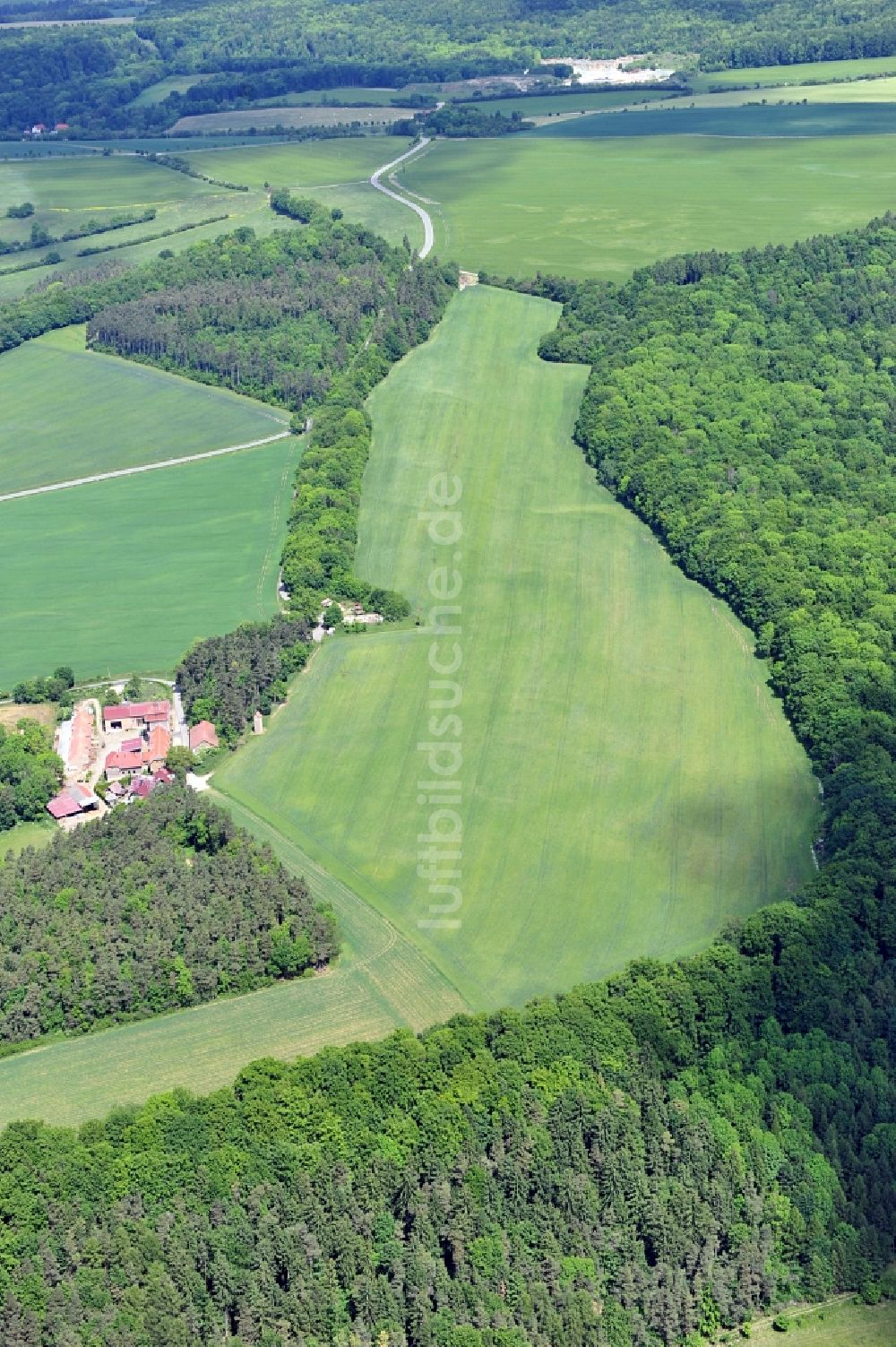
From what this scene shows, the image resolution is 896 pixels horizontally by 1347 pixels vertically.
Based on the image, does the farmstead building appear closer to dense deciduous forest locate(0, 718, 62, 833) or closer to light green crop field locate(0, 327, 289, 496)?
dense deciduous forest locate(0, 718, 62, 833)

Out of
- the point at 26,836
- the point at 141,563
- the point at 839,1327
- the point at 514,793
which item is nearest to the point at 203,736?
the point at 26,836

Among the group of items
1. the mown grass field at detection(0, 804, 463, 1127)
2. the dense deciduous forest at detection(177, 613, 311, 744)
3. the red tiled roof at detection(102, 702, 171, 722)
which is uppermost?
the dense deciduous forest at detection(177, 613, 311, 744)

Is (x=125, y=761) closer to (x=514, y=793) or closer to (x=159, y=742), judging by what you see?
(x=159, y=742)

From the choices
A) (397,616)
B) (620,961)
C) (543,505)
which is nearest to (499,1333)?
(620,961)

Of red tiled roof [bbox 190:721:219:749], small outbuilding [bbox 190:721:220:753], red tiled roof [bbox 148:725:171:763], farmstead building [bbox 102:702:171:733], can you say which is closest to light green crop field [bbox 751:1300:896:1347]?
small outbuilding [bbox 190:721:220:753]

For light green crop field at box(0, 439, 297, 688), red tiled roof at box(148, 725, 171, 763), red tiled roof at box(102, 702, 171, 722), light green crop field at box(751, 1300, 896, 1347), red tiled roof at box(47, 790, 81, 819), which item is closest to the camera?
light green crop field at box(751, 1300, 896, 1347)
